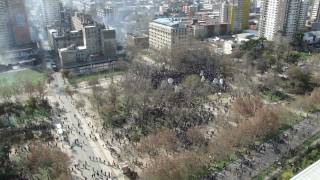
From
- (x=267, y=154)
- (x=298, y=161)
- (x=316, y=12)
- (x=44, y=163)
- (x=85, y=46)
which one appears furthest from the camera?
(x=316, y=12)

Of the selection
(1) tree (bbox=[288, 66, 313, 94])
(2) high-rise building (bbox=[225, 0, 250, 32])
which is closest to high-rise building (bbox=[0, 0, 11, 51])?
(2) high-rise building (bbox=[225, 0, 250, 32])

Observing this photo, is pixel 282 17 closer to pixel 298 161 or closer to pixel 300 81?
pixel 300 81

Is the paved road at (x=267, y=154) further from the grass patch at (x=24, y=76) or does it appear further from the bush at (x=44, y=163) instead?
the grass patch at (x=24, y=76)

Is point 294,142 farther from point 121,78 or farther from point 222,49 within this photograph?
point 222,49

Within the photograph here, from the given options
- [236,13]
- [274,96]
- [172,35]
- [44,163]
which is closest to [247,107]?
[274,96]

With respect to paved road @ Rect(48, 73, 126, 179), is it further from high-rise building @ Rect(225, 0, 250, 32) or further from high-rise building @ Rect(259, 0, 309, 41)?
high-rise building @ Rect(225, 0, 250, 32)

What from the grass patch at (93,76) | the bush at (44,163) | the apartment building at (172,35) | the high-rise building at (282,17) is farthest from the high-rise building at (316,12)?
the bush at (44,163)
